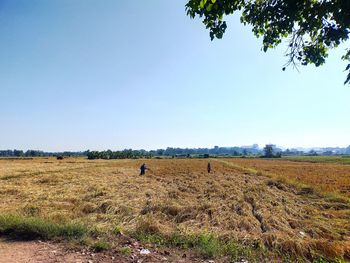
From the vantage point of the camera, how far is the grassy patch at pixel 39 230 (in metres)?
7.76

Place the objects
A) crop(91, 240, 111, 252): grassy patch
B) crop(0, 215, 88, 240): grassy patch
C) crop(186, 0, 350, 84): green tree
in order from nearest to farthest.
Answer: crop(186, 0, 350, 84): green tree
crop(91, 240, 111, 252): grassy patch
crop(0, 215, 88, 240): grassy patch

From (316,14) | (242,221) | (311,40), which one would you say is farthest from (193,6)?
(242,221)

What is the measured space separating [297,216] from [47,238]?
33.0 feet

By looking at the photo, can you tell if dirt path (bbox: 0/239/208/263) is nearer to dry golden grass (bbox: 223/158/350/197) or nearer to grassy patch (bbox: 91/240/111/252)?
grassy patch (bbox: 91/240/111/252)

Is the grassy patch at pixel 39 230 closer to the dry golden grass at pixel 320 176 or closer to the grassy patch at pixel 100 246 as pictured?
the grassy patch at pixel 100 246

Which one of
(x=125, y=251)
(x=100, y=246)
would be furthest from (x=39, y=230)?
(x=125, y=251)

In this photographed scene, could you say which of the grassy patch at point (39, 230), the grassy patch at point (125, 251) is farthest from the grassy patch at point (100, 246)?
the grassy patch at point (39, 230)

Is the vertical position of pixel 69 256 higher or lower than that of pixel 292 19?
lower

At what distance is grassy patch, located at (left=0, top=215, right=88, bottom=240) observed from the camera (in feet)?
25.5

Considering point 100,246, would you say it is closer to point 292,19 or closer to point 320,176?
point 292,19

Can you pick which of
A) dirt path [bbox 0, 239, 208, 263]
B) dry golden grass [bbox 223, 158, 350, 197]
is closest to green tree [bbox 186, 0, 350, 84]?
dirt path [bbox 0, 239, 208, 263]

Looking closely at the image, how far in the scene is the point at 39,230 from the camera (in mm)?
8008

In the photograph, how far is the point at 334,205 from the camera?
1717 centimetres

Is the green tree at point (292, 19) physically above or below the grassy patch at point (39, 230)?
above
